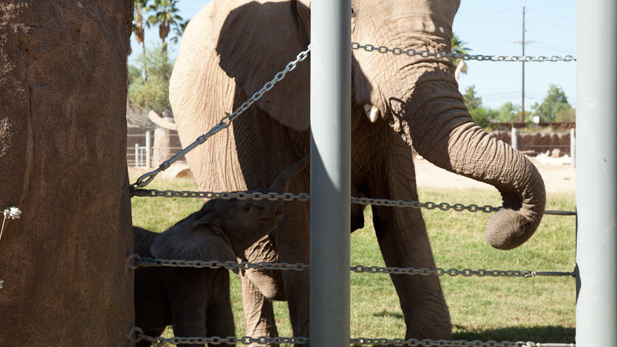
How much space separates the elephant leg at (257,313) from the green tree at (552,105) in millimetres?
70427

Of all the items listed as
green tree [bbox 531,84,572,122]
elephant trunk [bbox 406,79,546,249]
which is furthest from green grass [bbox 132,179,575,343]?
green tree [bbox 531,84,572,122]

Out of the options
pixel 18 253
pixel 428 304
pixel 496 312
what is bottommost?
A: pixel 496 312

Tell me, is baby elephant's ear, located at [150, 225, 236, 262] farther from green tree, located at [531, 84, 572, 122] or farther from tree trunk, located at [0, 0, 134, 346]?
green tree, located at [531, 84, 572, 122]

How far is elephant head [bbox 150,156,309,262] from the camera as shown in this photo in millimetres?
2879

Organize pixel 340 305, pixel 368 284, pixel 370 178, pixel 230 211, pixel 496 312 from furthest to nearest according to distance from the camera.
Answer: pixel 368 284 → pixel 496 312 → pixel 370 178 → pixel 230 211 → pixel 340 305

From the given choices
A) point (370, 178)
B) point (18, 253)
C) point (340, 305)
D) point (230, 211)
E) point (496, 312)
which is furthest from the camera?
point (496, 312)

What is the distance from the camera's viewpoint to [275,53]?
12.7 ft

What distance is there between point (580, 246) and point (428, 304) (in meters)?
1.76

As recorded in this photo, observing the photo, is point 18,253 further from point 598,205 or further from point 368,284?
point 368,284

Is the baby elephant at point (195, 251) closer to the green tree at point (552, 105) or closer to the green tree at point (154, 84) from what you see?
the green tree at point (154, 84)

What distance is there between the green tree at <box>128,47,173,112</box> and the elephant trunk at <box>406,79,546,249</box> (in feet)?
113

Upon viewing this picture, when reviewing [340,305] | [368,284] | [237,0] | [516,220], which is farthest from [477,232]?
[340,305]

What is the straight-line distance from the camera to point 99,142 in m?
2.08

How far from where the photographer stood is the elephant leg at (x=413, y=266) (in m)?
3.96
